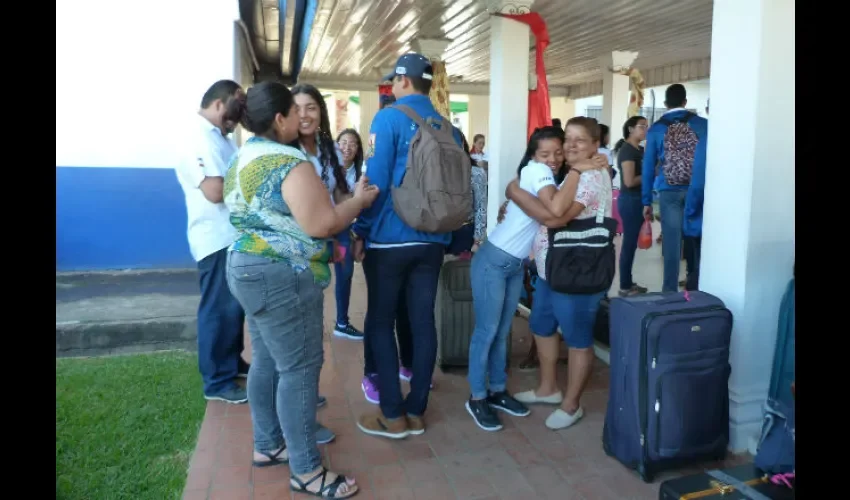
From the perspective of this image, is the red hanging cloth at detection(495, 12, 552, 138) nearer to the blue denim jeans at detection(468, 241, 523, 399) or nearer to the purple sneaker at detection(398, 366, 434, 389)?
the blue denim jeans at detection(468, 241, 523, 399)

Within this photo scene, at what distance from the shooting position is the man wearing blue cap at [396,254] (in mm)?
2568

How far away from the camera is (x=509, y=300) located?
2986mm

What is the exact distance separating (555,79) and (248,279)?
14.7 m

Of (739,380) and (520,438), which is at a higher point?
(739,380)

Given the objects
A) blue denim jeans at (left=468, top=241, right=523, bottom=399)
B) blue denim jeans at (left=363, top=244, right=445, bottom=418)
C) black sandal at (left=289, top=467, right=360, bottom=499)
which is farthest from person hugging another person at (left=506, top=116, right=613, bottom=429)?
black sandal at (left=289, top=467, right=360, bottom=499)

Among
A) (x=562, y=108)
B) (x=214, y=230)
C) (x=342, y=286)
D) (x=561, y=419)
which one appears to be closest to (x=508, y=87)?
(x=342, y=286)

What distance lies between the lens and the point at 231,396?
3250 mm

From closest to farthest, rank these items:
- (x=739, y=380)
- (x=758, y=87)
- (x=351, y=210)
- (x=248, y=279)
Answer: (x=248, y=279), (x=351, y=210), (x=758, y=87), (x=739, y=380)

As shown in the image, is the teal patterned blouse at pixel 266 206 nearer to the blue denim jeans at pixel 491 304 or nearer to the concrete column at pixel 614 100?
the blue denim jeans at pixel 491 304

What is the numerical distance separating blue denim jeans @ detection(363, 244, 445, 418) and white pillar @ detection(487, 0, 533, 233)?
2932 millimetres

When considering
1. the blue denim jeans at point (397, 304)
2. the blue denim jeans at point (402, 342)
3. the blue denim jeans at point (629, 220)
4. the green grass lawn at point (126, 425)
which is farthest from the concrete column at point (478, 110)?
the blue denim jeans at point (397, 304)

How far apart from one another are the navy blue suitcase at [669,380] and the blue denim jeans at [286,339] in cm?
124

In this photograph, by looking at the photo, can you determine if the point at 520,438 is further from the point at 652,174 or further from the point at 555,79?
the point at 555,79
